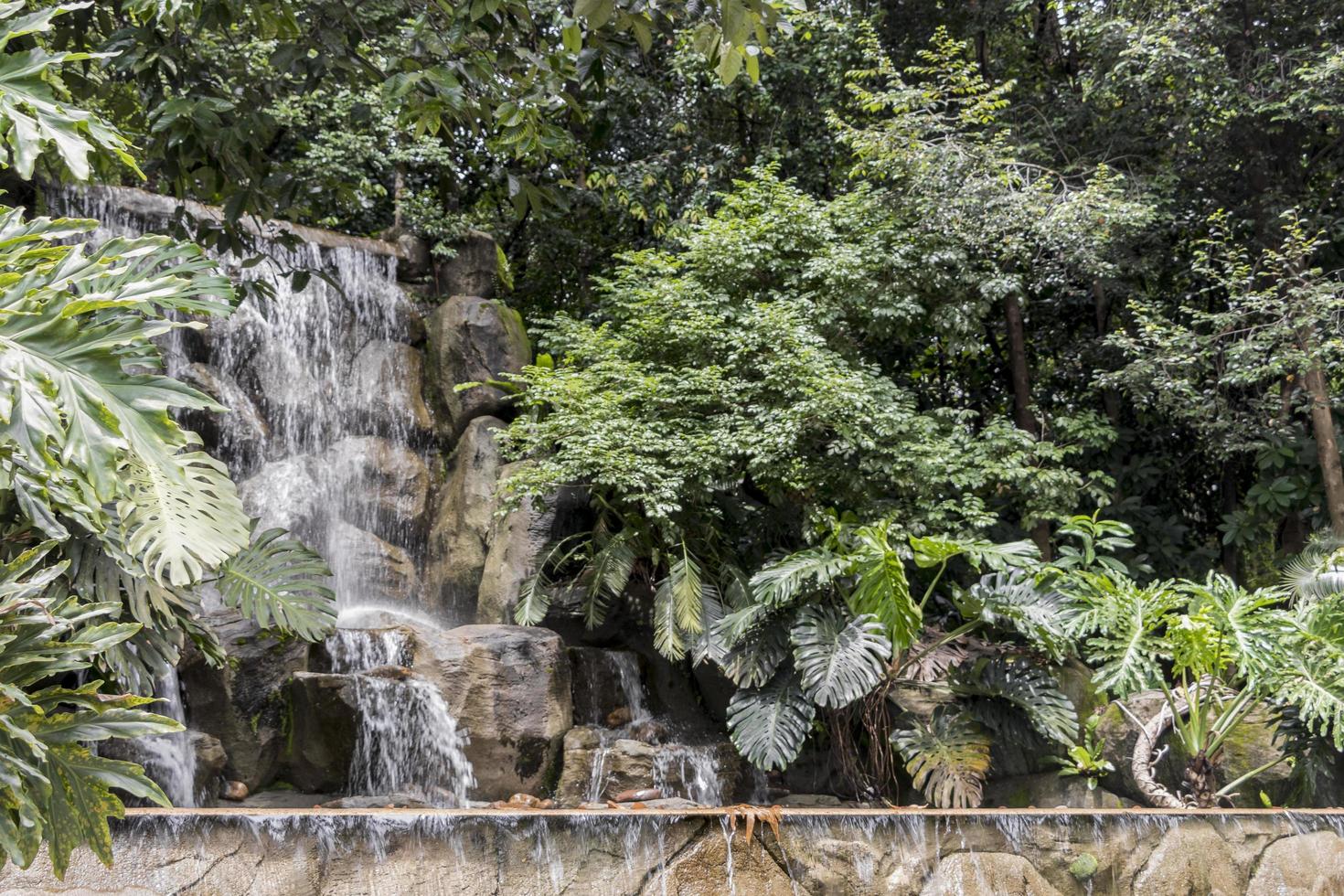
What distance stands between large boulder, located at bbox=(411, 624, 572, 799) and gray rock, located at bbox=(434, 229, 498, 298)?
5.19m

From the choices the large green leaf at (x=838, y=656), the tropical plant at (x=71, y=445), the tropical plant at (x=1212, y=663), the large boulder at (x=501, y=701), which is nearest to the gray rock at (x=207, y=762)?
the large boulder at (x=501, y=701)

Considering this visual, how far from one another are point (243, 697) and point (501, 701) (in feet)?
5.12

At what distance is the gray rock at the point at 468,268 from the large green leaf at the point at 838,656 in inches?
245

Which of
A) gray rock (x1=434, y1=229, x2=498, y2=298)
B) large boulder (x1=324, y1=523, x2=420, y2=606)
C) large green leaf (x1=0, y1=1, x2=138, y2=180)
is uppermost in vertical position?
gray rock (x1=434, y1=229, x2=498, y2=298)

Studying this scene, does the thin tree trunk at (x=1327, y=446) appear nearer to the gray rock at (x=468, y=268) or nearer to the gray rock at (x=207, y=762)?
the gray rock at (x=468, y=268)

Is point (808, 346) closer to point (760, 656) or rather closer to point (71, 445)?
point (760, 656)

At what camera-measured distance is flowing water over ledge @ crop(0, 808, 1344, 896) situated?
10.6 ft

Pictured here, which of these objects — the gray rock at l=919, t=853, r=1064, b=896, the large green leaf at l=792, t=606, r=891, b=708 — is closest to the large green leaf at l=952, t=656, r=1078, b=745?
the large green leaf at l=792, t=606, r=891, b=708

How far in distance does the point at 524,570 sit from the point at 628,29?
571cm

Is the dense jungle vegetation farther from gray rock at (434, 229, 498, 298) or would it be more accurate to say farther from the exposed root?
the exposed root

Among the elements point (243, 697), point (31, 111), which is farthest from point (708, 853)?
point (243, 697)

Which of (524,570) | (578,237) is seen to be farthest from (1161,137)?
(524,570)

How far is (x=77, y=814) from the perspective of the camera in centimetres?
261

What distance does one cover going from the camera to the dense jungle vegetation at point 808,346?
319cm
